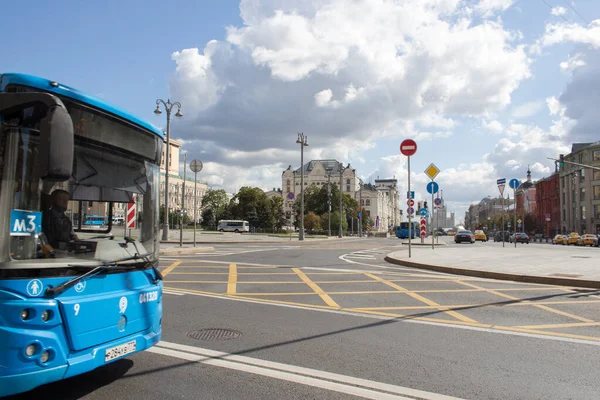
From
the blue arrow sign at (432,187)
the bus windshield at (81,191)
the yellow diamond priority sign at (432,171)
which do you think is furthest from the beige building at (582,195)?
the bus windshield at (81,191)

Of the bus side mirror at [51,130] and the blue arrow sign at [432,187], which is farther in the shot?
the blue arrow sign at [432,187]

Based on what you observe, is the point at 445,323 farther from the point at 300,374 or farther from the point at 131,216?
the point at 131,216

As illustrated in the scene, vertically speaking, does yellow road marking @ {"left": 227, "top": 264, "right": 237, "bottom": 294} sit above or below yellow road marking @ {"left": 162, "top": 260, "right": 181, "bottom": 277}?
below

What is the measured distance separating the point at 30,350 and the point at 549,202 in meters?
121

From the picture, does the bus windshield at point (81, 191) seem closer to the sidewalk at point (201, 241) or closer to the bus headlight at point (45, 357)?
the bus headlight at point (45, 357)

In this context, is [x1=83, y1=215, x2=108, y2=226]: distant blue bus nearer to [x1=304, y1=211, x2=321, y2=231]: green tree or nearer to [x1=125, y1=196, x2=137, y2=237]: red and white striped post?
[x1=125, y1=196, x2=137, y2=237]: red and white striped post

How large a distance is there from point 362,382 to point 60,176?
11.0 feet

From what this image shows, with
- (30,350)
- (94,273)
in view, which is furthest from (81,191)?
(30,350)

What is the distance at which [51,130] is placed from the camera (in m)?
3.36

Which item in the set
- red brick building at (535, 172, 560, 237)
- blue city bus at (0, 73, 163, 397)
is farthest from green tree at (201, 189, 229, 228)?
blue city bus at (0, 73, 163, 397)

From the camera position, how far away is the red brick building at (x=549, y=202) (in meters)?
100

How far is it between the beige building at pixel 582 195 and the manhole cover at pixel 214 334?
82.4 metres

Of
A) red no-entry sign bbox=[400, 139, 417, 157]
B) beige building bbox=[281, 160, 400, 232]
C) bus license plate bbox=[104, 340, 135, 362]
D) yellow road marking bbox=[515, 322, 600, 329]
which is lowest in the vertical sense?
yellow road marking bbox=[515, 322, 600, 329]

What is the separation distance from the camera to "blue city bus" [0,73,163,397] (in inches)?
133
